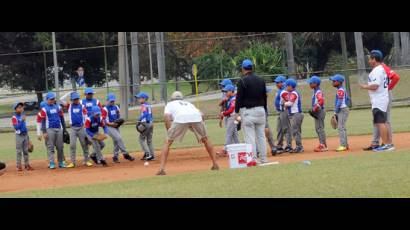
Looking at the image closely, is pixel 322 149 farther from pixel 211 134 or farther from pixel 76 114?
pixel 211 134

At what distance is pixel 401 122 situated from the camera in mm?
24281

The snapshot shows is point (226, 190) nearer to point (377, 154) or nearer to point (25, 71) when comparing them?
point (377, 154)

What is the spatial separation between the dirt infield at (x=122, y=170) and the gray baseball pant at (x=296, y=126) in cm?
43

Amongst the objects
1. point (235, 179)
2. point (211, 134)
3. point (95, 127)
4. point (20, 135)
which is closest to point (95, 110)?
point (95, 127)

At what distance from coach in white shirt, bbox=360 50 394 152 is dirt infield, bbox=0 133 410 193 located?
0.66m

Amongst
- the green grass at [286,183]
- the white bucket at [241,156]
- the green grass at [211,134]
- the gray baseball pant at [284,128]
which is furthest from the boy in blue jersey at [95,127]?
the green grass at [286,183]

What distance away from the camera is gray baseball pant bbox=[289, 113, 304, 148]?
16891 mm

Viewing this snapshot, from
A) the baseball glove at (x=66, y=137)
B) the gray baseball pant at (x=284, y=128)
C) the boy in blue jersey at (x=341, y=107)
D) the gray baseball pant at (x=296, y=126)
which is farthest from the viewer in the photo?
the baseball glove at (x=66, y=137)

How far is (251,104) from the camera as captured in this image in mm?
13328

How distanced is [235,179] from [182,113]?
2981 mm

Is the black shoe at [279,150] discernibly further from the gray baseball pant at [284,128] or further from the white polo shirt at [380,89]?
the white polo shirt at [380,89]

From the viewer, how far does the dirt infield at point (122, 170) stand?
14.1 m
